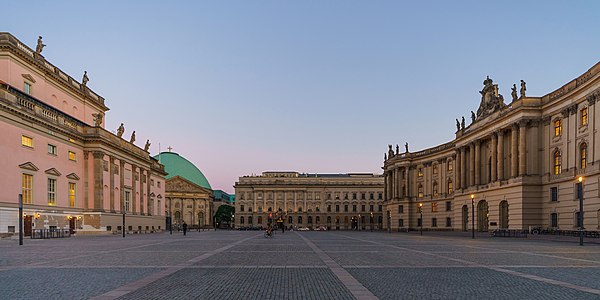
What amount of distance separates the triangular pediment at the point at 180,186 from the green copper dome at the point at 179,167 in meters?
14.9

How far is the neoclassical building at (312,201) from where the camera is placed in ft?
557

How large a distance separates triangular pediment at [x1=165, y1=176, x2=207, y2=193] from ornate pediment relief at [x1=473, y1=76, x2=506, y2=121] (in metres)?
107

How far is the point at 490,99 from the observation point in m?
73.2

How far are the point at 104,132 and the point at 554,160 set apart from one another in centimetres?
5841

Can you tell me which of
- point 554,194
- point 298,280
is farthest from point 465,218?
point 298,280

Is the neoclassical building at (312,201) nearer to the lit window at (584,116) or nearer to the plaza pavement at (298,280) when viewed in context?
the lit window at (584,116)

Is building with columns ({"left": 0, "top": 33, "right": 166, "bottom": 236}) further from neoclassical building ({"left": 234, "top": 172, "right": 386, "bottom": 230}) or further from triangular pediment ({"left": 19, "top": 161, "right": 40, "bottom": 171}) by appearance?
neoclassical building ({"left": 234, "top": 172, "right": 386, "bottom": 230})

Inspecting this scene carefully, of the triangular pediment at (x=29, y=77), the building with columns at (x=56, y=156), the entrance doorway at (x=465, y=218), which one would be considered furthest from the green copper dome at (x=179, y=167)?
the triangular pediment at (x=29, y=77)

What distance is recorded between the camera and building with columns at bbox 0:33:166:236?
158 feet

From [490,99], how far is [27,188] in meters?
61.5

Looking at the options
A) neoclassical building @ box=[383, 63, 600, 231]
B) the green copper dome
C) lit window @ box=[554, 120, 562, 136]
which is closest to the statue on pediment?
neoclassical building @ box=[383, 63, 600, 231]

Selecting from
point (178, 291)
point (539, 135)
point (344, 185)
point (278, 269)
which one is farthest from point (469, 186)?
point (344, 185)

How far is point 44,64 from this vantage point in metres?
60.8

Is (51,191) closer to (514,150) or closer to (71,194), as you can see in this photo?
(71,194)
